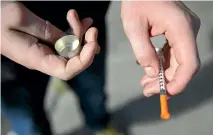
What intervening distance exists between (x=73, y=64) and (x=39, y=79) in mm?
234

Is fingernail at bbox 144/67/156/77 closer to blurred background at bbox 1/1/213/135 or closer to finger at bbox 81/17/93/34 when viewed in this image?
finger at bbox 81/17/93/34

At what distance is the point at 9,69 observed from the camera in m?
0.76

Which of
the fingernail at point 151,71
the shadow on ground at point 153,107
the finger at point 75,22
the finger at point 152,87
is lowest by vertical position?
the shadow on ground at point 153,107

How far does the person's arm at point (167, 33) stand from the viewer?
1.93ft

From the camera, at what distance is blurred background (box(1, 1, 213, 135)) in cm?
109

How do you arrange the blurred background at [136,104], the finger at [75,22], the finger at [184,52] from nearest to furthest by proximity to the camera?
1. the finger at [184,52]
2. the finger at [75,22]
3. the blurred background at [136,104]

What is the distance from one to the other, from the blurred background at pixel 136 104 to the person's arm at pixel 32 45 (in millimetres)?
513

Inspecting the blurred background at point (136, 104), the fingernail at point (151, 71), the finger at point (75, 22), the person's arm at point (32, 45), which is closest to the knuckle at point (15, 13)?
the person's arm at point (32, 45)

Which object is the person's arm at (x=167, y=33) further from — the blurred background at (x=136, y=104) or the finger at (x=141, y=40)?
the blurred background at (x=136, y=104)

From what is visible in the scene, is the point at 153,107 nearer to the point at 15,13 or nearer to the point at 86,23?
the point at 86,23

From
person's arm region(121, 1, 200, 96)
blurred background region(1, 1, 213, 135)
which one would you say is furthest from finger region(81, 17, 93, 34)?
blurred background region(1, 1, 213, 135)

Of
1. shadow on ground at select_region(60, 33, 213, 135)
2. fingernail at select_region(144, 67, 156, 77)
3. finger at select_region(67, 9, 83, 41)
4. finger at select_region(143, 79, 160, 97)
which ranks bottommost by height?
shadow on ground at select_region(60, 33, 213, 135)

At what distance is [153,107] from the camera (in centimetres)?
113

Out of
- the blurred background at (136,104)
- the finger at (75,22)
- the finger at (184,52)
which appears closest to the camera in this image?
the finger at (184,52)
